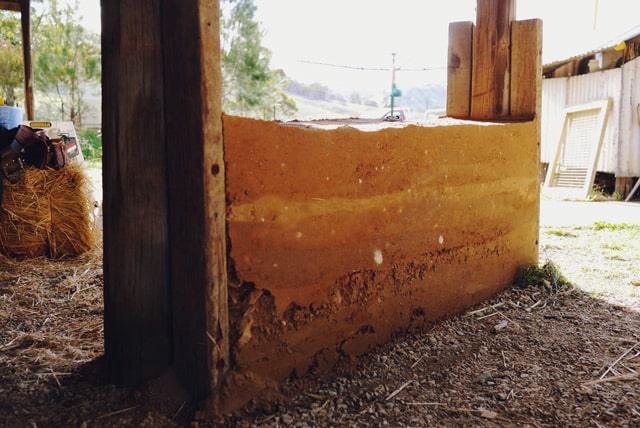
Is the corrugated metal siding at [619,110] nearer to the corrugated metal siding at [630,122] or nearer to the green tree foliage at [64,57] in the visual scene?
the corrugated metal siding at [630,122]

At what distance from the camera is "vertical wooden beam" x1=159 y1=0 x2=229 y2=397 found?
1.82 m

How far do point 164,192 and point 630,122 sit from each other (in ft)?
32.3

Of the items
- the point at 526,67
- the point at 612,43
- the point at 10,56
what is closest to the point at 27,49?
the point at 526,67

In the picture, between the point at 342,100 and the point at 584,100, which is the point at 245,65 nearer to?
the point at 584,100

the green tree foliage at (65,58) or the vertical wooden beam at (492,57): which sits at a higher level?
the green tree foliage at (65,58)

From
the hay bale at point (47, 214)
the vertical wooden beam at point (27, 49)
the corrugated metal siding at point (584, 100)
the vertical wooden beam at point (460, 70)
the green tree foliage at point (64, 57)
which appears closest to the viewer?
the vertical wooden beam at point (460, 70)

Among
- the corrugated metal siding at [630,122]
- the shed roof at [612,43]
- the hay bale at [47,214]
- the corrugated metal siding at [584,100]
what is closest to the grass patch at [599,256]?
the hay bale at [47,214]

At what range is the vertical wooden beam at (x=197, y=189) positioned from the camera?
1.82m

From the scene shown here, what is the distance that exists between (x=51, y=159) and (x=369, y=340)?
317 cm

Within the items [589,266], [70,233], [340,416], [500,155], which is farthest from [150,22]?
[589,266]

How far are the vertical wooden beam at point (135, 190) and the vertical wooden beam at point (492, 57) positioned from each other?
262cm

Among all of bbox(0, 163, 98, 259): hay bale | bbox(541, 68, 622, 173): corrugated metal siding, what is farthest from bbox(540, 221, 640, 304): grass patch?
bbox(541, 68, 622, 173): corrugated metal siding

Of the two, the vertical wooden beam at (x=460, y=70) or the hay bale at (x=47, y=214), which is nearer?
the vertical wooden beam at (x=460, y=70)

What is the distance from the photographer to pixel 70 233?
4.54 m
